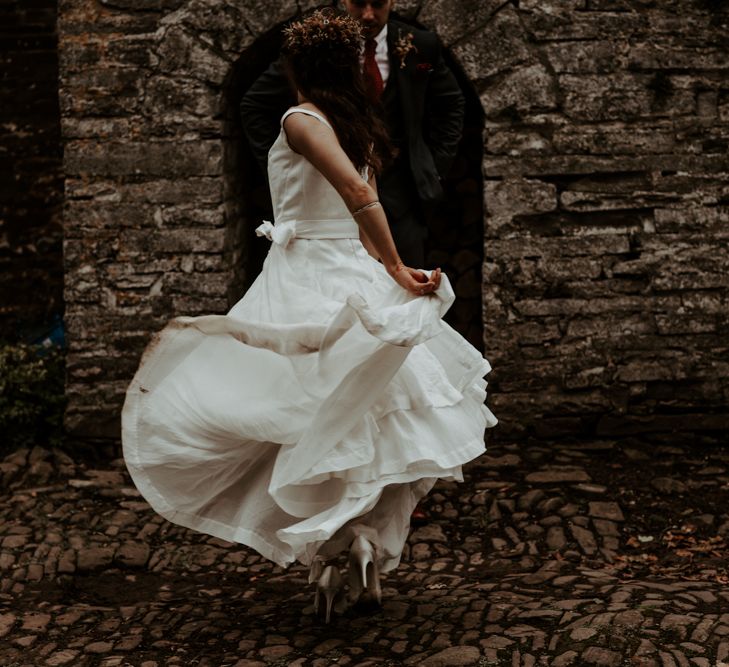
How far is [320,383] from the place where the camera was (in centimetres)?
348

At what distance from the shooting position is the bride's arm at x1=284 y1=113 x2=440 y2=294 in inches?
136

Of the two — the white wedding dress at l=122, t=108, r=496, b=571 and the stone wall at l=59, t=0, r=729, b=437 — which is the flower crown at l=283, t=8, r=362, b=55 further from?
the stone wall at l=59, t=0, r=729, b=437

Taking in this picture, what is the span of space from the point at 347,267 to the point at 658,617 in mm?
1537

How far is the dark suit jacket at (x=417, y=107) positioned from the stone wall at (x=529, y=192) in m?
0.55

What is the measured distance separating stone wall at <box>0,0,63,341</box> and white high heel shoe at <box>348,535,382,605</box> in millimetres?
4465

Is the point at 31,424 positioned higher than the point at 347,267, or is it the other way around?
the point at 347,267

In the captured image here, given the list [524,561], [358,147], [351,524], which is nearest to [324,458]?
[351,524]

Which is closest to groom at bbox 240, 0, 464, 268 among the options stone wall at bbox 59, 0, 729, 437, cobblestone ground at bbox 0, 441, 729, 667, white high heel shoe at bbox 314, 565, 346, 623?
stone wall at bbox 59, 0, 729, 437

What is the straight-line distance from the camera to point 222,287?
19.3 feet

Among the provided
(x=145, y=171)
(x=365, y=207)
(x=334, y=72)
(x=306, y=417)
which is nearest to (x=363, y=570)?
(x=306, y=417)

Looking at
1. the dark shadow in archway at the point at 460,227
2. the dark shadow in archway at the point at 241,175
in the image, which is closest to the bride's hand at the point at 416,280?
the dark shadow in archway at the point at 241,175

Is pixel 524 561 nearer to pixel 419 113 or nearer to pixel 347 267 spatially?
pixel 347 267

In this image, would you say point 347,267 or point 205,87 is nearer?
Result: point 347,267

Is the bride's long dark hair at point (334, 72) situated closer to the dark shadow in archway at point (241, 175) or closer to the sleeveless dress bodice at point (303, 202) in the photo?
the sleeveless dress bodice at point (303, 202)
